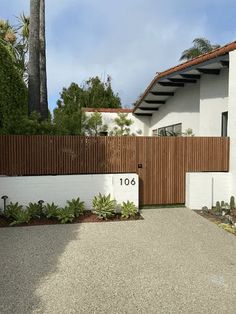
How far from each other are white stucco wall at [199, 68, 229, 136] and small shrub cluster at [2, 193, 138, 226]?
14.6 ft

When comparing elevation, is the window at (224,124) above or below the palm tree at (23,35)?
below

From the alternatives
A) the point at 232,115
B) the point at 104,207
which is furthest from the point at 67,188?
the point at 232,115

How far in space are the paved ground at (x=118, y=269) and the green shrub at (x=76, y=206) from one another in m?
0.66

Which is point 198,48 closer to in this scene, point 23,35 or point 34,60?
point 23,35

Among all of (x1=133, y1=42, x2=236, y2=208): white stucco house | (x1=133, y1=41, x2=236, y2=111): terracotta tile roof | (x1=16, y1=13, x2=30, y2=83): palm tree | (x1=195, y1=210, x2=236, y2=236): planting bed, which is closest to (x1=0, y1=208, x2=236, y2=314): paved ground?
(x1=195, y1=210, x2=236, y2=236): planting bed

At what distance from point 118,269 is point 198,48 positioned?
26.0 m

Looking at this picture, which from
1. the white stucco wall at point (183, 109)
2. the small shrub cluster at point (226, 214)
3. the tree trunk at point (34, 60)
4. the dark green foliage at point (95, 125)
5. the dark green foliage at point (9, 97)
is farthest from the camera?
the dark green foliage at point (95, 125)

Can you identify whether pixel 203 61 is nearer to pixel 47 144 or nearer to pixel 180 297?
pixel 47 144

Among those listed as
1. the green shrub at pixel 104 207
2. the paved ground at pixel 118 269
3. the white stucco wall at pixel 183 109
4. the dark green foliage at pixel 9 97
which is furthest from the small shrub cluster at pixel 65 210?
the white stucco wall at pixel 183 109

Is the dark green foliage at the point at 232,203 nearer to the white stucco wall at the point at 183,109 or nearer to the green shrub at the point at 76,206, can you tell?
the white stucco wall at the point at 183,109

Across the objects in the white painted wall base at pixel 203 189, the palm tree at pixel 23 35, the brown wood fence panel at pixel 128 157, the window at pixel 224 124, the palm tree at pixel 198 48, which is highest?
the palm tree at pixel 198 48

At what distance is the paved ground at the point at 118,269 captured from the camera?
421cm

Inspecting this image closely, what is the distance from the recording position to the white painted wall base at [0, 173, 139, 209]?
28.6 ft

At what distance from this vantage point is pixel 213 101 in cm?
1137
